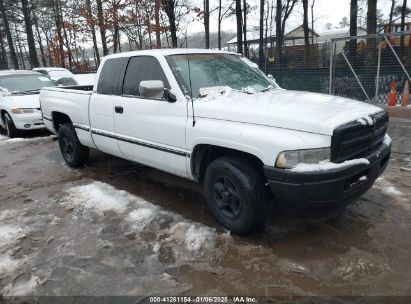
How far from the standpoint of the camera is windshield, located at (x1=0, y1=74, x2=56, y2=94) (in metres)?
9.98

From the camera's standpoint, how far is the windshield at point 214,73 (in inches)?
167

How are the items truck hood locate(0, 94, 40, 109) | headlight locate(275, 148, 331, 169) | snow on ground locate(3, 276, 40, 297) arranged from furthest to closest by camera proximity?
truck hood locate(0, 94, 40, 109)
headlight locate(275, 148, 331, 169)
snow on ground locate(3, 276, 40, 297)

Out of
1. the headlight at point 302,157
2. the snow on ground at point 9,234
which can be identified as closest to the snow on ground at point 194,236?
the headlight at point 302,157

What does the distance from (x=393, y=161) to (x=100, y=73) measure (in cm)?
470

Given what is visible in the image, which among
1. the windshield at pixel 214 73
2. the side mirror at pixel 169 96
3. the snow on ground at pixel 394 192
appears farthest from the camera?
the snow on ground at pixel 394 192

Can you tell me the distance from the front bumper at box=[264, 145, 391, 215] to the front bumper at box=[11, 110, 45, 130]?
7504mm

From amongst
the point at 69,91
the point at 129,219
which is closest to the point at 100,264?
the point at 129,219

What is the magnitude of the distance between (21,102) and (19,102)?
1.9 inches

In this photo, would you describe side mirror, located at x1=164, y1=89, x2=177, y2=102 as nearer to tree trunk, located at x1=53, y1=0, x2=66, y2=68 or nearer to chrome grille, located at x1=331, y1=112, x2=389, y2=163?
chrome grille, located at x1=331, y1=112, x2=389, y2=163

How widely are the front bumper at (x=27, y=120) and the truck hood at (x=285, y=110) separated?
651cm

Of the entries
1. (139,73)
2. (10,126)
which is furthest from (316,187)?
(10,126)

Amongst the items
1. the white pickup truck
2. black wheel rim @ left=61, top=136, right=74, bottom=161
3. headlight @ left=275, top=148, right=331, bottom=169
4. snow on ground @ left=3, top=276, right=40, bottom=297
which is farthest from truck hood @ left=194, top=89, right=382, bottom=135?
black wheel rim @ left=61, top=136, right=74, bottom=161

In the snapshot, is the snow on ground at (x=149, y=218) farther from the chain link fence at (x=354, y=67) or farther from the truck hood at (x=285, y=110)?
the chain link fence at (x=354, y=67)

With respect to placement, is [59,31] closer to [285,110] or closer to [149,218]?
[149,218]
